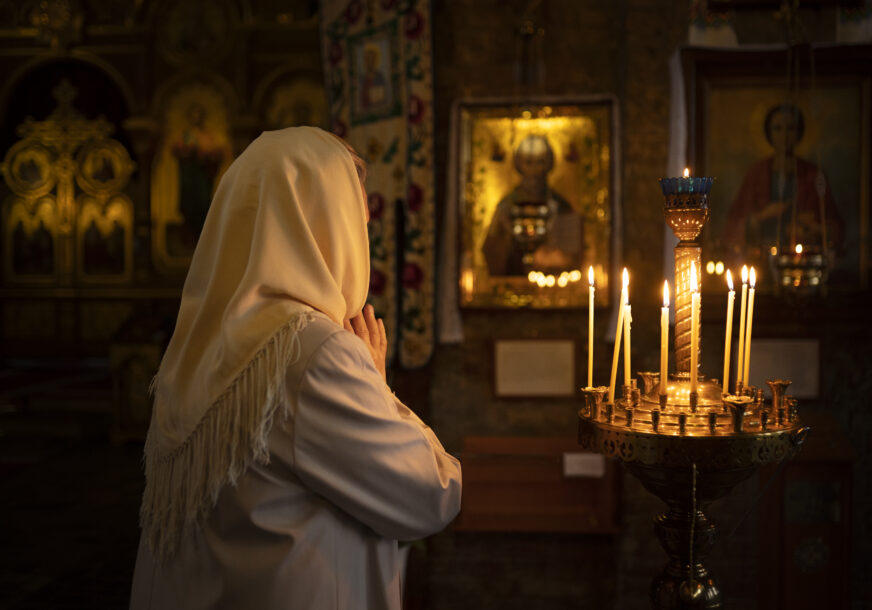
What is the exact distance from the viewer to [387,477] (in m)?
1.47

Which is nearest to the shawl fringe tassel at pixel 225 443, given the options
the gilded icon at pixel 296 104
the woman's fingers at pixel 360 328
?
the woman's fingers at pixel 360 328

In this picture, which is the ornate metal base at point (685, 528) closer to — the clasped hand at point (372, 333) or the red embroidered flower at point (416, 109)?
the clasped hand at point (372, 333)

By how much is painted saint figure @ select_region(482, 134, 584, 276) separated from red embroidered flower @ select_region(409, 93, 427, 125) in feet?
1.64

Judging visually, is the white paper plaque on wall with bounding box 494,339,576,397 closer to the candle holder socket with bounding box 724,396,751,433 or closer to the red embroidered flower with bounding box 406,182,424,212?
the red embroidered flower with bounding box 406,182,424,212

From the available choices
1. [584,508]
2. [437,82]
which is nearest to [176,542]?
[584,508]

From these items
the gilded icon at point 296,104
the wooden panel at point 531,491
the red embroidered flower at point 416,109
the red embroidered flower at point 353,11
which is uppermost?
the gilded icon at point 296,104

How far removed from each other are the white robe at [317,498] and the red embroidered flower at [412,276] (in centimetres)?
242

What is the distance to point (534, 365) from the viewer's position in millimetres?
4059

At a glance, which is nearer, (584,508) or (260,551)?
(260,551)

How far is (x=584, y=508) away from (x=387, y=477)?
2658 millimetres

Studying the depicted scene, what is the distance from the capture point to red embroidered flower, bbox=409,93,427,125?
388 cm

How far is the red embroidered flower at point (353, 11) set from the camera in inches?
156

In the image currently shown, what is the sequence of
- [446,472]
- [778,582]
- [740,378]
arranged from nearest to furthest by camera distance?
[446,472] < [740,378] < [778,582]

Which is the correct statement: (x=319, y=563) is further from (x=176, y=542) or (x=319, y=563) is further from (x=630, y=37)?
(x=630, y=37)
